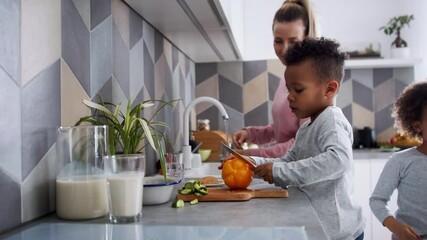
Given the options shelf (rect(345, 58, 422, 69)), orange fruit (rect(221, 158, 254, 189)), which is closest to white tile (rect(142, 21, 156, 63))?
orange fruit (rect(221, 158, 254, 189))

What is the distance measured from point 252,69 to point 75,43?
2.14m

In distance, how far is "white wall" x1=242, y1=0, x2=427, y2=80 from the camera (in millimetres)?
3150

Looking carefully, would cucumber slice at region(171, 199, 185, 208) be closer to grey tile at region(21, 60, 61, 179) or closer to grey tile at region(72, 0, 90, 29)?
grey tile at region(21, 60, 61, 179)

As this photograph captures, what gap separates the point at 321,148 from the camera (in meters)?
1.16

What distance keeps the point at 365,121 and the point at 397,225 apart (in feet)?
6.06

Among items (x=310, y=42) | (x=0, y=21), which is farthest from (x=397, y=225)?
(x=0, y=21)

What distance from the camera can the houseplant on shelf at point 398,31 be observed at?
9.75 feet

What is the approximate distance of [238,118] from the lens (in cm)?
308

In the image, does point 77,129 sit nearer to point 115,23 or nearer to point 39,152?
point 39,152

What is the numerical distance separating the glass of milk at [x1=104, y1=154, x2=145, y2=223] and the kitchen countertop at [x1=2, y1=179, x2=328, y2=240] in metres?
0.02

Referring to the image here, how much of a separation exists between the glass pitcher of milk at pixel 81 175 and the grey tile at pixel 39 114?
40 mm

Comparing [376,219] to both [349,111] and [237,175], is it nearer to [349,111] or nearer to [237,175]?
[349,111]

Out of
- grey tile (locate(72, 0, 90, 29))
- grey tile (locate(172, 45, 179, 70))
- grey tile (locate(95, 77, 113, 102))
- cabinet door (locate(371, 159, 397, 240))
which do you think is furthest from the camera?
cabinet door (locate(371, 159, 397, 240))

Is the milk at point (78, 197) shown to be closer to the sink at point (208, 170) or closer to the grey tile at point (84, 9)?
the grey tile at point (84, 9)
